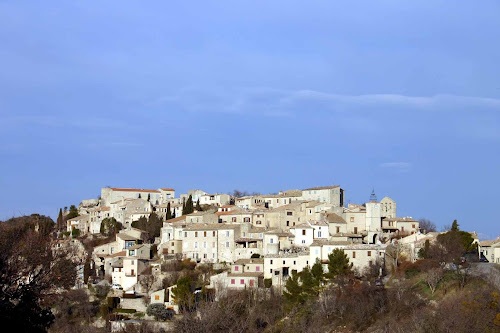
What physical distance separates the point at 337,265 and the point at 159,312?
507 inches

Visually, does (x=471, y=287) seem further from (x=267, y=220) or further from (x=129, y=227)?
(x=129, y=227)

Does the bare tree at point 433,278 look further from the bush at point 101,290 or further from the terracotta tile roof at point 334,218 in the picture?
the bush at point 101,290

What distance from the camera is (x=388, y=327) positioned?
4791 cm

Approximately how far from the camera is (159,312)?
185ft

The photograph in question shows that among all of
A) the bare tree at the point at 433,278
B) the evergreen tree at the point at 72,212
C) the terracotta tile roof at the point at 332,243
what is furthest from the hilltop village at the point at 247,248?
the evergreen tree at the point at 72,212

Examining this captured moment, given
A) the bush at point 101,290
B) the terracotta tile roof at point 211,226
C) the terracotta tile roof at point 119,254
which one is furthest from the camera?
the terracotta tile roof at point 119,254

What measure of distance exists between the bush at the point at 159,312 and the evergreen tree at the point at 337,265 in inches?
454

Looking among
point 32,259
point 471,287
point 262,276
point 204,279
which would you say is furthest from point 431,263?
point 32,259

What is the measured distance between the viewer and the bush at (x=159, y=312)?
56.0 m

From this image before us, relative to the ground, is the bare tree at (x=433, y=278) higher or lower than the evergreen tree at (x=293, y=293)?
higher

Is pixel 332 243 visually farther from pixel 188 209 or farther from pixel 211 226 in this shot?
pixel 188 209

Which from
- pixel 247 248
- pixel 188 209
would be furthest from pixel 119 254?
pixel 247 248

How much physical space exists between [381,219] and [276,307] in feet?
49.2

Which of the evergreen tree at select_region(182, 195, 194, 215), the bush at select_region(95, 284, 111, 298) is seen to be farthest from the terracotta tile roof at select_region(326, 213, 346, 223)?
the bush at select_region(95, 284, 111, 298)
